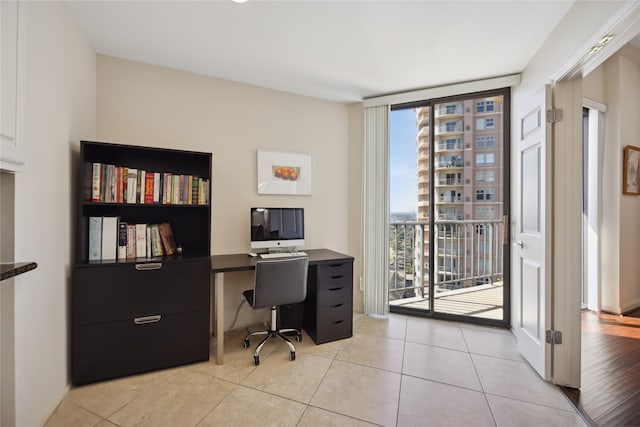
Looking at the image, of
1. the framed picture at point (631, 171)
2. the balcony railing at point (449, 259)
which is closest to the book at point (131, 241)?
the balcony railing at point (449, 259)

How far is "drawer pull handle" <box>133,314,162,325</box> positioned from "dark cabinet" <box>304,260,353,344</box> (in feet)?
4.09

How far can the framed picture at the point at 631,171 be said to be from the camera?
10.5 feet

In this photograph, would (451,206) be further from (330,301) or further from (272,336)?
(272,336)

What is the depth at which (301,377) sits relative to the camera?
6.59ft

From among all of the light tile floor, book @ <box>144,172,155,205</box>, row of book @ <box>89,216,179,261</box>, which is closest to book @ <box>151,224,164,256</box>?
row of book @ <box>89,216,179,261</box>

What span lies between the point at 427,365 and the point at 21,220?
8.76 ft

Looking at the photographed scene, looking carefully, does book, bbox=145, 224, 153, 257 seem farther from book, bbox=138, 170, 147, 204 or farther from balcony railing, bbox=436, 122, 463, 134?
balcony railing, bbox=436, 122, 463, 134

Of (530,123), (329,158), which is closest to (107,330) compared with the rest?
(329,158)

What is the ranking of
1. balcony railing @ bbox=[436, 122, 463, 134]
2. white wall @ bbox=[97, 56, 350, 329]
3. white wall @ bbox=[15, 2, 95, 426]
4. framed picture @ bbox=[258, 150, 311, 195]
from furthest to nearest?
balcony railing @ bbox=[436, 122, 463, 134], framed picture @ bbox=[258, 150, 311, 195], white wall @ bbox=[97, 56, 350, 329], white wall @ bbox=[15, 2, 95, 426]

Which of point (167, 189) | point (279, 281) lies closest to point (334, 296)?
point (279, 281)

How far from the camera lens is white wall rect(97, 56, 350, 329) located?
7.97 ft

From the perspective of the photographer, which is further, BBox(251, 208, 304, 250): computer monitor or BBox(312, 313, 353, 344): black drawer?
BBox(251, 208, 304, 250): computer monitor

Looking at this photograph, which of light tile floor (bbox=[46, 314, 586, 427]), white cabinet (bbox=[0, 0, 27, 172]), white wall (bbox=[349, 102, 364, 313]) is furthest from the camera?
white wall (bbox=[349, 102, 364, 313])

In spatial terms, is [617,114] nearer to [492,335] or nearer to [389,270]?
[492,335]
